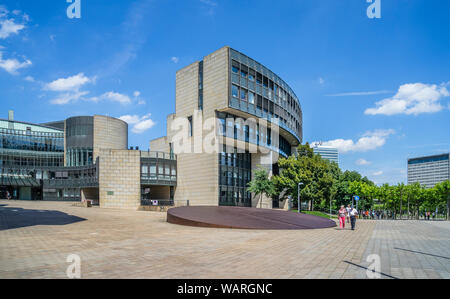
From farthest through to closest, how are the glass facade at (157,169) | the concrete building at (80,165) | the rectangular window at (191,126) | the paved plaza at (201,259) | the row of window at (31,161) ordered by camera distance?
the row of window at (31,161)
the glass facade at (157,169)
the rectangular window at (191,126)
the concrete building at (80,165)
the paved plaza at (201,259)

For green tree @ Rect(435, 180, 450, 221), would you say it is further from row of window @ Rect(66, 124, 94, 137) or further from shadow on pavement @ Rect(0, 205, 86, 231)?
row of window @ Rect(66, 124, 94, 137)

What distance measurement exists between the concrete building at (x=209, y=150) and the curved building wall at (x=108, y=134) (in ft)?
32.5

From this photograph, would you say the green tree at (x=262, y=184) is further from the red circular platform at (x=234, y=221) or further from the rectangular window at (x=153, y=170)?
the red circular platform at (x=234, y=221)

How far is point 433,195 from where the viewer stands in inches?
2370

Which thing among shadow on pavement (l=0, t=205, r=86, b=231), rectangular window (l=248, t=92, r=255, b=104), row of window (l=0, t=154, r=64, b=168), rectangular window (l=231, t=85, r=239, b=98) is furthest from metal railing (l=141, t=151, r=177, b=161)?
row of window (l=0, t=154, r=64, b=168)

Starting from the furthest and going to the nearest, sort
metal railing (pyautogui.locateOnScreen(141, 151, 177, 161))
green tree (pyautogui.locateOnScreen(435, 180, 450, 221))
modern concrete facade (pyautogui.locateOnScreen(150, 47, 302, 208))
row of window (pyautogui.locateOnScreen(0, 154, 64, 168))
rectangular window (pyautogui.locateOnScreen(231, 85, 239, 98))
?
row of window (pyautogui.locateOnScreen(0, 154, 64, 168)) < green tree (pyautogui.locateOnScreen(435, 180, 450, 221)) < metal railing (pyautogui.locateOnScreen(141, 151, 177, 161)) < modern concrete facade (pyautogui.locateOnScreen(150, 47, 302, 208)) < rectangular window (pyautogui.locateOnScreen(231, 85, 239, 98))

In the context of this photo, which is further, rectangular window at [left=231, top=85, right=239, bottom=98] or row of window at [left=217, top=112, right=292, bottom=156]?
row of window at [left=217, top=112, right=292, bottom=156]

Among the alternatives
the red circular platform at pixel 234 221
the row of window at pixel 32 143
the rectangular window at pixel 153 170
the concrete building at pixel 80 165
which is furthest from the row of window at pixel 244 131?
the row of window at pixel 32 143

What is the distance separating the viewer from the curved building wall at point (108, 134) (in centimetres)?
6838

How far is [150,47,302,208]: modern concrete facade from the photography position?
1678 inches

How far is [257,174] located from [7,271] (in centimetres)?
3826

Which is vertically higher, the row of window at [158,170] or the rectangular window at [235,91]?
the rectangular window at [235,91]
